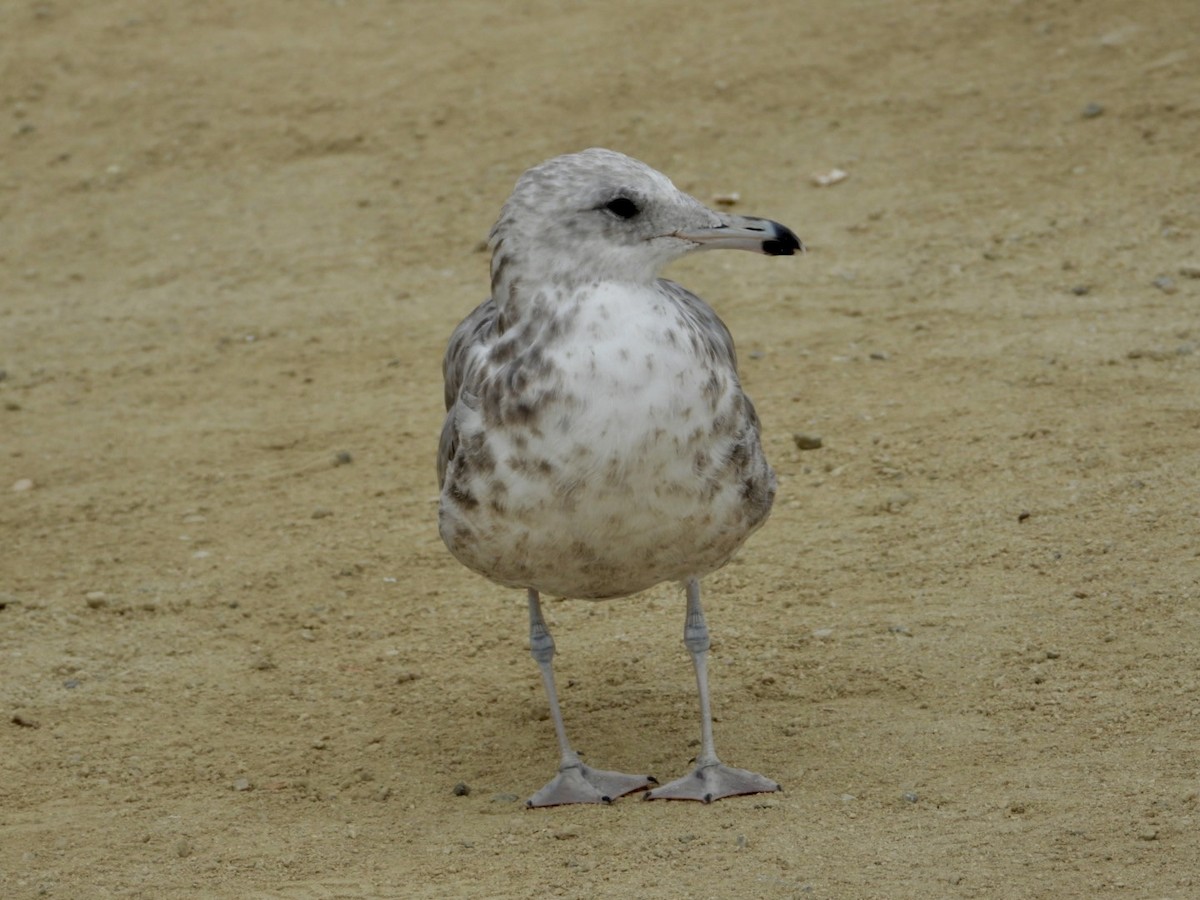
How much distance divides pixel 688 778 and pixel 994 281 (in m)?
4.82

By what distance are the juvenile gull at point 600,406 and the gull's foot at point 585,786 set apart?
2.19ft

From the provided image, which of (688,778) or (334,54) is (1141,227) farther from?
(334,54)

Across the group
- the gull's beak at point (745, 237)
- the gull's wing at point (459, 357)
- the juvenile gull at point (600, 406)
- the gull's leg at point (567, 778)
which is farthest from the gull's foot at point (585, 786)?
the gull's beak at point (745, 237)

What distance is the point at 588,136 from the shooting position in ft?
40.0

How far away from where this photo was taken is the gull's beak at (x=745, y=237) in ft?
16.8

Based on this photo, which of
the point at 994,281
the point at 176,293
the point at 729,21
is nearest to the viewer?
the point at 994,281

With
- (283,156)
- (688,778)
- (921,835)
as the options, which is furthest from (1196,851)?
(283,156)

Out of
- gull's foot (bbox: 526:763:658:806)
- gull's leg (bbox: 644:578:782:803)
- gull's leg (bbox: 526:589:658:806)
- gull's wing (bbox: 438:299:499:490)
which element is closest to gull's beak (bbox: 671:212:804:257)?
gull's wing (bbox: 438:299:499:490)

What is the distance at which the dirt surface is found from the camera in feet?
17.5

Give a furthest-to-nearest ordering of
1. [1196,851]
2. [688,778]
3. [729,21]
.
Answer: [729,21], [688,778], [1196,851]

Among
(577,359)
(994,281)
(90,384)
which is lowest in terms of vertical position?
(90,384)

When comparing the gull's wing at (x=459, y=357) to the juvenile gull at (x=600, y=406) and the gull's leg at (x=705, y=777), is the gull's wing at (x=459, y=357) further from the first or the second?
the gull's leg at (x=705, y=777)

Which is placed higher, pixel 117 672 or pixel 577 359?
pixel 577 359

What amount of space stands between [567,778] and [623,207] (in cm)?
185
